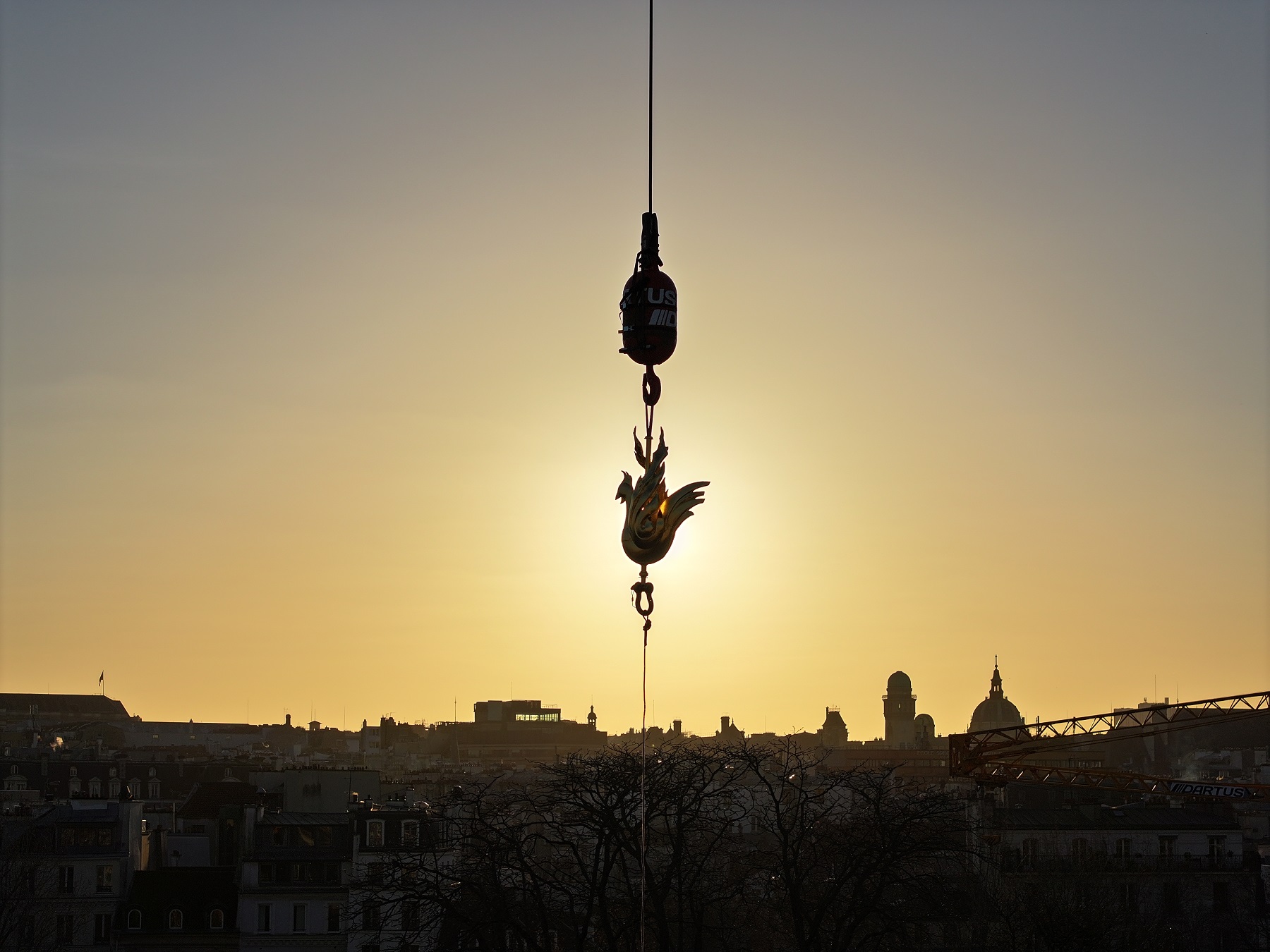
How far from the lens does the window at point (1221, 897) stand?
5991 cm

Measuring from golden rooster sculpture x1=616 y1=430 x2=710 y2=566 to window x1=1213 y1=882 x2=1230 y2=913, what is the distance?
Answer: 4498 cm

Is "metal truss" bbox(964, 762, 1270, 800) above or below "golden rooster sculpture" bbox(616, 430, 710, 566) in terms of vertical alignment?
below

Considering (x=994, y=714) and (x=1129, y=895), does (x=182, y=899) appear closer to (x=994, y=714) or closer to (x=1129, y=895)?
(x=1129, y=895)

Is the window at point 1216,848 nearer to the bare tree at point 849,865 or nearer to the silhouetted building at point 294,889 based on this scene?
the bare tree at point 849,865

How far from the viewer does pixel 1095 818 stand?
6388 cm

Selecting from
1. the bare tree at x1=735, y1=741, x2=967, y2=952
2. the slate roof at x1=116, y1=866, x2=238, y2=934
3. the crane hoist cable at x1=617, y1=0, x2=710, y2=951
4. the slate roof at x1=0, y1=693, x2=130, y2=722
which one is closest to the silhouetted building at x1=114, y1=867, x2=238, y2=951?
the slate roof at x1=116, y1=866, x2=238, y2=934

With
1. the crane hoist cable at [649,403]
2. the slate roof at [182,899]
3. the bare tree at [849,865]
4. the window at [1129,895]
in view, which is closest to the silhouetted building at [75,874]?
the slate roof at [182,899]

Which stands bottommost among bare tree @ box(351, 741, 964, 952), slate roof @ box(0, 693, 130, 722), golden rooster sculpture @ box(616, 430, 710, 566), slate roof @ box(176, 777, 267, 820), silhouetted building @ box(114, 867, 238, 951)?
silhouetted building @ box(114, 867, 238, 951)

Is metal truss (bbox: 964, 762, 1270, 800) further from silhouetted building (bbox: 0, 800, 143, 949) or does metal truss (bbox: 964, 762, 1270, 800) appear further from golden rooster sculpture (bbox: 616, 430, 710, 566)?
golden rooster sculpture (bbox: 616, 430, 710, 566)

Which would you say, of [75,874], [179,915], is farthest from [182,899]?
[75,874]

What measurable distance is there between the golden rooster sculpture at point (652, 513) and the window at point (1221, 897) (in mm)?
44980

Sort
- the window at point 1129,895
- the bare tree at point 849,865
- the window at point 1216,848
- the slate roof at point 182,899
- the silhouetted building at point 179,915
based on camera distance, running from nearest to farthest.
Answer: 1. the bare tree at point 849,865
2. the window at point 1129,895
3. the silhouetted building at point 179,915
4. the slate roof at point 182,899
5. the window at point 1216,848

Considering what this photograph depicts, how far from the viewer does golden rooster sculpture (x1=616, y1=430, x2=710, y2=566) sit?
19578 millimetres

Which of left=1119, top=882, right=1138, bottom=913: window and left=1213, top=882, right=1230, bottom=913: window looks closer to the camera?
left=1119, top=882, right=1138, bottom=913: window
